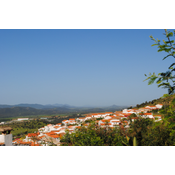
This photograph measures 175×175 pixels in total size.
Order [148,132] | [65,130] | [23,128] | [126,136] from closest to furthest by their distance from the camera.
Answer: [126,136], [148,132], [65,130], [23,128]

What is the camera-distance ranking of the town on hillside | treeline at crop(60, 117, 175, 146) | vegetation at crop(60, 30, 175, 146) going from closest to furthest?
vegetation at crop(60, 30, 175, 146) < treeline at crop(60, 117, 175, 146) < the town on hillside

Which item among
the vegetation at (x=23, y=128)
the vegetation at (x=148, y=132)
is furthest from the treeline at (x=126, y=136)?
the vegetation at (x=23, y=128)

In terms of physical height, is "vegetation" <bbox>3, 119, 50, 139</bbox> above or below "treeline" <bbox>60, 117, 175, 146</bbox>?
below

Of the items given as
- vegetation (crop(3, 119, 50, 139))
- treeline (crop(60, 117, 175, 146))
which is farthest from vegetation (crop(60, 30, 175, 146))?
vegetation (crop(3, 119, 50, 139))

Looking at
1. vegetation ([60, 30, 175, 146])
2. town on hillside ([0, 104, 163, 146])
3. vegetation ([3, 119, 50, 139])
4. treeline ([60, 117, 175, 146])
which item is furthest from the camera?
vegetation ([3, 119, 50, 139])

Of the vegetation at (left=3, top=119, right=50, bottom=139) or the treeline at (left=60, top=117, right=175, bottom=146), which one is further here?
the vegetation at (left=3, top=119, right=50, bottom=139)

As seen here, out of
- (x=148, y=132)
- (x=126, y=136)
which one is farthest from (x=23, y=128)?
(x=126, y=136)

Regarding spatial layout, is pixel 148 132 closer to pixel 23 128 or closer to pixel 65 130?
pixel 65 130

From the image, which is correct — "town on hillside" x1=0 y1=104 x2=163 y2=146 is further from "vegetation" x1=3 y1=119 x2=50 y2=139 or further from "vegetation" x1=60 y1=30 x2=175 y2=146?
"vegetation" x1=3 y1=119 x2=50 y2=139

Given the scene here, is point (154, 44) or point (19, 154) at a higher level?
point (154, 44)
